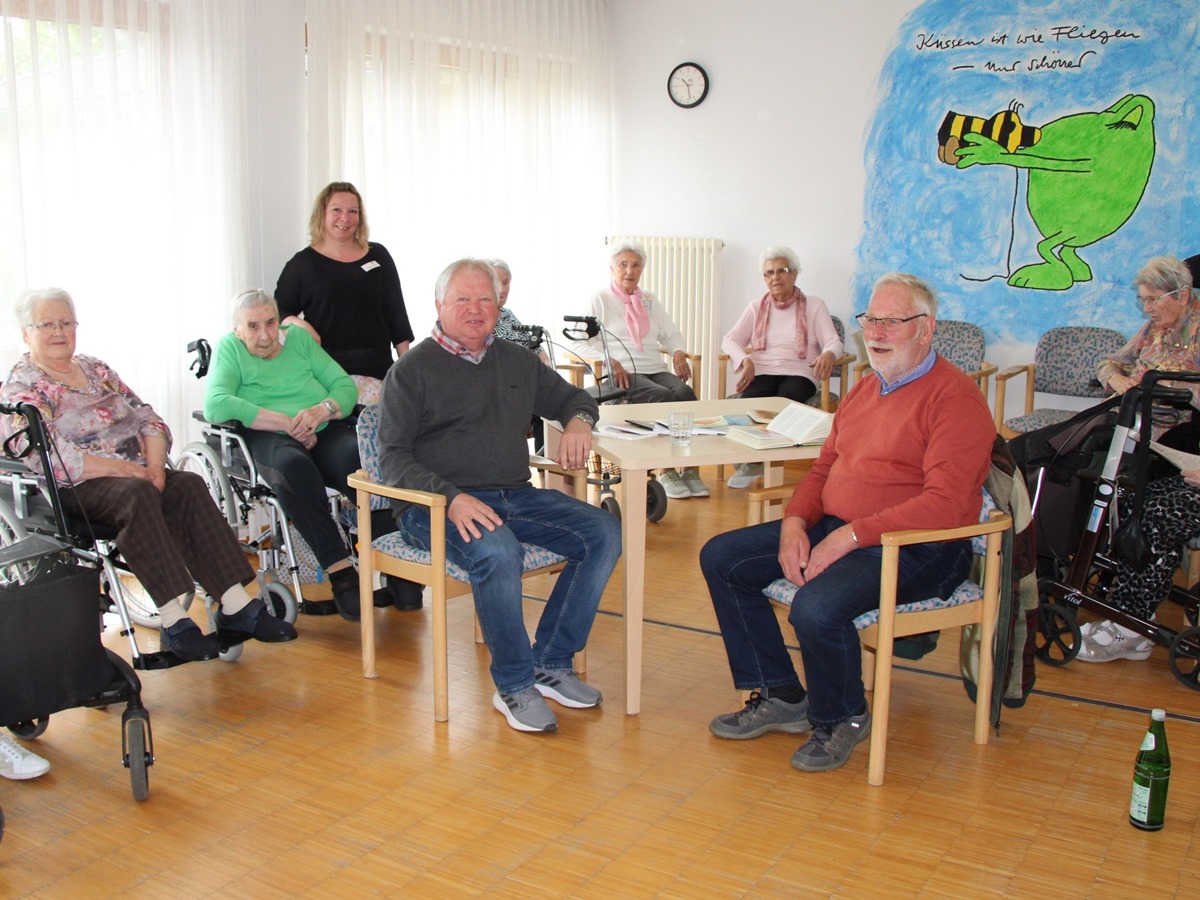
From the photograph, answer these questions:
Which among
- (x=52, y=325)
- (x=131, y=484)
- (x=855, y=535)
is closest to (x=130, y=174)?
(x=52, y=325)

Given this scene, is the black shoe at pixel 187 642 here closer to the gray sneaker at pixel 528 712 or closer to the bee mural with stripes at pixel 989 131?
the gray sneaker at pixel 528 712

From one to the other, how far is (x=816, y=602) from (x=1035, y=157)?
13.1 ft

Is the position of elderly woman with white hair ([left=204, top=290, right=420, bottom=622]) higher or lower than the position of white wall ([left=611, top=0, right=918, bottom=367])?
lower

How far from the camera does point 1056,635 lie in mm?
3562

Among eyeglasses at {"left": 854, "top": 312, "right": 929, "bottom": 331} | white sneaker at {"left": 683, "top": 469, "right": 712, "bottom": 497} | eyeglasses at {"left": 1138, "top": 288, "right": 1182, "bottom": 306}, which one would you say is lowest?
white sneaker at {"left": 683, "top": 469, "right": 712, "bottom": 497}

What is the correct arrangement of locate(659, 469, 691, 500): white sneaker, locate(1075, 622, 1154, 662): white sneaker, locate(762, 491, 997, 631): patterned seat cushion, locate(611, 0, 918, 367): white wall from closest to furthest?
locate(762, 491, 997, 631): patterned seat cushion → locate(1075, 622, 1154, 662): white sneaker → locate(659, 469, 691, 500): white sneaker → locate(611, 0, 918, 367): white wall

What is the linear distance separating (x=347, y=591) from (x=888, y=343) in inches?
79.7

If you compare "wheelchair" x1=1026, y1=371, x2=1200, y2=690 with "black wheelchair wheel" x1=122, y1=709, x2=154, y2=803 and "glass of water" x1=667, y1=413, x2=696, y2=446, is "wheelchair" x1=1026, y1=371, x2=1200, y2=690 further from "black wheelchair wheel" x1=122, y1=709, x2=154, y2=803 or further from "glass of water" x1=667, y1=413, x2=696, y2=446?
"black wheelchair wheel" x1=122, y1=709, x2=154, y2=803

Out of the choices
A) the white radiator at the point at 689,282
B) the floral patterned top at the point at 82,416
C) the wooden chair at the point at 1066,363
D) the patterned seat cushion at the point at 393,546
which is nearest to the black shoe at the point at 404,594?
the patterned seat cushion at the point at 393,546

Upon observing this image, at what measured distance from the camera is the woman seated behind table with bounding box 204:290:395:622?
387 cm

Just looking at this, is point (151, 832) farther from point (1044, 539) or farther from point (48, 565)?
point (1044, 539)

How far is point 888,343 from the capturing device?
9.48 feet

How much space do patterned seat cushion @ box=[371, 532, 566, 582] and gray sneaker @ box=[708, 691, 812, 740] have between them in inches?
25.5

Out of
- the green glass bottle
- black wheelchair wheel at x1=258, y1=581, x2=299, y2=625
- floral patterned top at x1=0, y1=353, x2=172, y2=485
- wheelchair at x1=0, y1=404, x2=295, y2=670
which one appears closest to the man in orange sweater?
the green glass bottle
